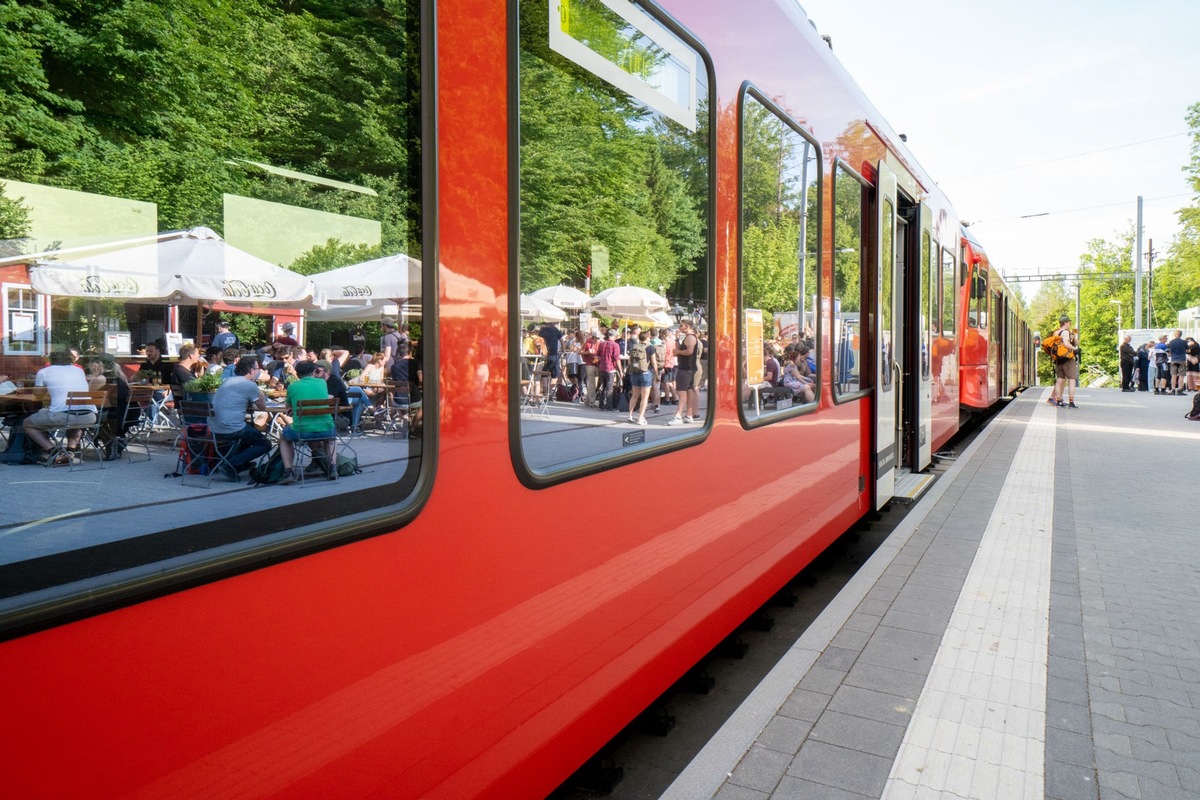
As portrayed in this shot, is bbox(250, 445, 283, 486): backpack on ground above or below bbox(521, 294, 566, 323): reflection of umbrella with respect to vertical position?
below

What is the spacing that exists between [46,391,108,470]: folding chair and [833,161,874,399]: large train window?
4.26 metres

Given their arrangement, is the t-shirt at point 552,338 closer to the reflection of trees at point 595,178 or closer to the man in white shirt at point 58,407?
the reflection of trees at point 595,178

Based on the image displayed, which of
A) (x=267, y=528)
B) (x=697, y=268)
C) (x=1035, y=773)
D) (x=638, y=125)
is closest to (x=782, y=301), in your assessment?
(x=697, y=268)

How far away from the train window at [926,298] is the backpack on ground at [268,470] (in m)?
7.21

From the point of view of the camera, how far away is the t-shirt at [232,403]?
4.83 feet

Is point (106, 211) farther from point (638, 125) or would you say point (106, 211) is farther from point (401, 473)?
point (638, 125)

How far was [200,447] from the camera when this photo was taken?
148 cm

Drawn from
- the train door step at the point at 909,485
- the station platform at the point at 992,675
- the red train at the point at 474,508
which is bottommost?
the station platform at the point at 992,675

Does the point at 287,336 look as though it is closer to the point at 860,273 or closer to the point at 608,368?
the point at 608,368

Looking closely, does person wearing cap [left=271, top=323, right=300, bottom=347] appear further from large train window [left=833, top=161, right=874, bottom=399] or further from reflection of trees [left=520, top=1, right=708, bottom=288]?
large train window [left=833, top=161, right=874, bottom=399]

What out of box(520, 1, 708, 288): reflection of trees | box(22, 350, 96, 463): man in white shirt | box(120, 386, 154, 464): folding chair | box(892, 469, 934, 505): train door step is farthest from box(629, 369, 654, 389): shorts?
box(892, 469, 934, 505): train door step

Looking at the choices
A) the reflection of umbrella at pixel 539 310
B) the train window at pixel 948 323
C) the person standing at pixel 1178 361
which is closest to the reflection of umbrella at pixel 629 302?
the reflection of umbrella at pixel 539 310

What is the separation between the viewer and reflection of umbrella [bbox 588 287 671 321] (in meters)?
2.54

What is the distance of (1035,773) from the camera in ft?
9.84
